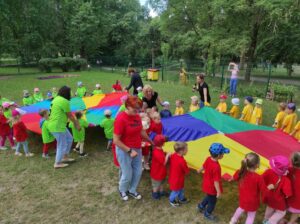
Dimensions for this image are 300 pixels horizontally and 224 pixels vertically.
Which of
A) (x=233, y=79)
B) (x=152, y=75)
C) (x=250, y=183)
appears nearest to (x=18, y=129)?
(x=250, y=183)

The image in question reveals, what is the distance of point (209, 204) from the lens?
12.1ft

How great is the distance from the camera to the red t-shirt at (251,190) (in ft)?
10.3

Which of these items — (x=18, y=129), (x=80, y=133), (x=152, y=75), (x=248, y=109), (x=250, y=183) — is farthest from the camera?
(x=152, y=75)

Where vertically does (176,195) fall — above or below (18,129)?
below

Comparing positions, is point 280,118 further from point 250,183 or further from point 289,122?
point 250,183

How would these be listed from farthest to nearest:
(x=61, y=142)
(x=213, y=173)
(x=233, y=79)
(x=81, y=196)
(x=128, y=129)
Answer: (x=233, y=79) → (x=61, y=142) → (x=81, y=196) → (x=128, y=129) → (x=213, y=173)

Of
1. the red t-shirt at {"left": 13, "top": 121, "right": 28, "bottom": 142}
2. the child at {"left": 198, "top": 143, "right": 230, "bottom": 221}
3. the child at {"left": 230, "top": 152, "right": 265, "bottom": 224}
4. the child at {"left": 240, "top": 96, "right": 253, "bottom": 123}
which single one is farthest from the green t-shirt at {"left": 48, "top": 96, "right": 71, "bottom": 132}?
the child at {"left": 240, "top": 96, "right": 253, "bottom": 123}

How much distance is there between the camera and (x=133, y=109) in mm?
3473

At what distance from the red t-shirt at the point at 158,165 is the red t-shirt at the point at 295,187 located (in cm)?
161

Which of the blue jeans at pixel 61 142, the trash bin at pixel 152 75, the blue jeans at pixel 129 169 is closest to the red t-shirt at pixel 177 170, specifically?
the blue jeans at pixel 129 169

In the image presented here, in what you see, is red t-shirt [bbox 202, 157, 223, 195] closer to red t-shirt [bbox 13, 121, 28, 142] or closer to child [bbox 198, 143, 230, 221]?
child [bbox 198, 143, 230, 221]

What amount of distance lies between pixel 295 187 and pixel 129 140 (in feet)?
6.87

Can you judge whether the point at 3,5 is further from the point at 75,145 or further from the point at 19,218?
the point at 19,218

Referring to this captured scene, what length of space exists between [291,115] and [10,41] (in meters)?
24.1
